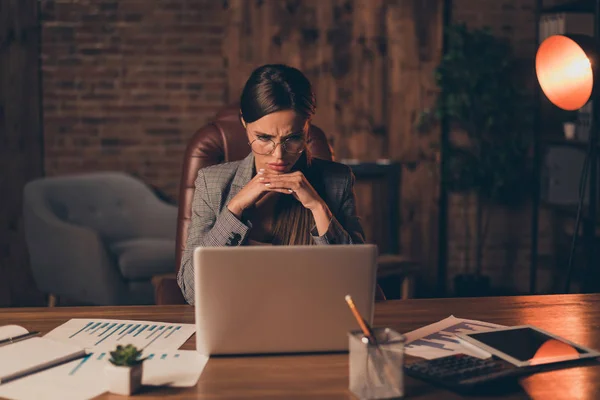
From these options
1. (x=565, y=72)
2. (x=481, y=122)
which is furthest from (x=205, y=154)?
(x=481, y=122)

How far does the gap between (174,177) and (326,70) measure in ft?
3.84

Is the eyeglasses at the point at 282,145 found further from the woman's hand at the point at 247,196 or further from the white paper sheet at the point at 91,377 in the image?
the white paper sheet at the point at 91,377

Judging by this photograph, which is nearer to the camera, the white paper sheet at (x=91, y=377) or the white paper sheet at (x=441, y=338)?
the white paper sheet at (x=91, y=377)

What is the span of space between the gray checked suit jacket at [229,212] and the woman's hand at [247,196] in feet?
0.07

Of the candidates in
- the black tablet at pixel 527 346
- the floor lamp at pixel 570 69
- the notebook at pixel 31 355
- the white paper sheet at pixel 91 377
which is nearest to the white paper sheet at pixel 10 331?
the notebook at pixel 31 355

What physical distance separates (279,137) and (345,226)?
36 centimetres

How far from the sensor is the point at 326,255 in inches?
55.4

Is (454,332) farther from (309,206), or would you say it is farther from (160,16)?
(160,16)

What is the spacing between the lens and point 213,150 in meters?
2.49

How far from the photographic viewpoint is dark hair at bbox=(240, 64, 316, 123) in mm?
2123

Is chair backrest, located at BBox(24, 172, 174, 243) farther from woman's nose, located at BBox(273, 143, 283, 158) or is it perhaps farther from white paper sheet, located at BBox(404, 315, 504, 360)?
white paper sheet, located at BBox(404, 315, 504, 360)

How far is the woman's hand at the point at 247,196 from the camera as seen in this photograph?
→ 6.73ft

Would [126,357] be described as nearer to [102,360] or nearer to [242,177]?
[102,360]

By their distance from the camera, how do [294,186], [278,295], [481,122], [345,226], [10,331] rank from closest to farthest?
[278,295]
[10,331]
[294,186]
[345,226]
[481,122]
